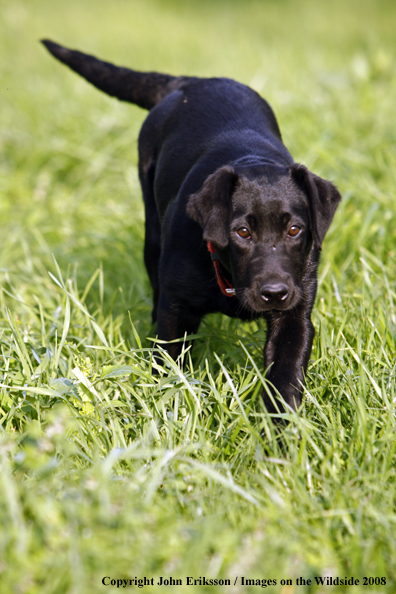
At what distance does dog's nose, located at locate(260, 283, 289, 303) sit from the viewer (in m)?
2.41

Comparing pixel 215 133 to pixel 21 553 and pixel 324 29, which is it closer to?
pixel 21 553

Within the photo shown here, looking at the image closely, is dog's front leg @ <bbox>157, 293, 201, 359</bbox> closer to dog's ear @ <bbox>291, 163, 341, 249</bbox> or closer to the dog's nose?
the dog's nose

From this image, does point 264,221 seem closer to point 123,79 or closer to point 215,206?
point 215,206

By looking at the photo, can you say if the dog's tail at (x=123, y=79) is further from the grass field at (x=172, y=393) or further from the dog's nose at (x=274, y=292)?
the dog's nose at (x=274, y=292)

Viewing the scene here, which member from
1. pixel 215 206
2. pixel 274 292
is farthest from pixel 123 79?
pixel 274 292

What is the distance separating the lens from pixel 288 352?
2.60m

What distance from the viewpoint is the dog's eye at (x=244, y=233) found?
8.45 ft

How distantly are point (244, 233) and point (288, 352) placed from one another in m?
0.54

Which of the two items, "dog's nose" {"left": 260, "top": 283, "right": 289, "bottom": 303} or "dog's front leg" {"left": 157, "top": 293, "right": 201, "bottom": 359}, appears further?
"dog's front leg" {"left": 157, "top": 293, "right": 201, "bottom": 359}

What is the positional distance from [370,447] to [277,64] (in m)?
6.92

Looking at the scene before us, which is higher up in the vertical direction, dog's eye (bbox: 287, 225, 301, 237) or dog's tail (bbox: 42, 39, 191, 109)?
dog's tail (bbox: 42, 39, 191, 109)

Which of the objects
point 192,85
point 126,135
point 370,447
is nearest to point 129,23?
point 126,135

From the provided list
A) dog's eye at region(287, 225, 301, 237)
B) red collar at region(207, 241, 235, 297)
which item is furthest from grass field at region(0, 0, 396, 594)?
dog's eye at region(287, 225, 301, 237)

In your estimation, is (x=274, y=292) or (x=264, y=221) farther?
(x=264, y=221)
